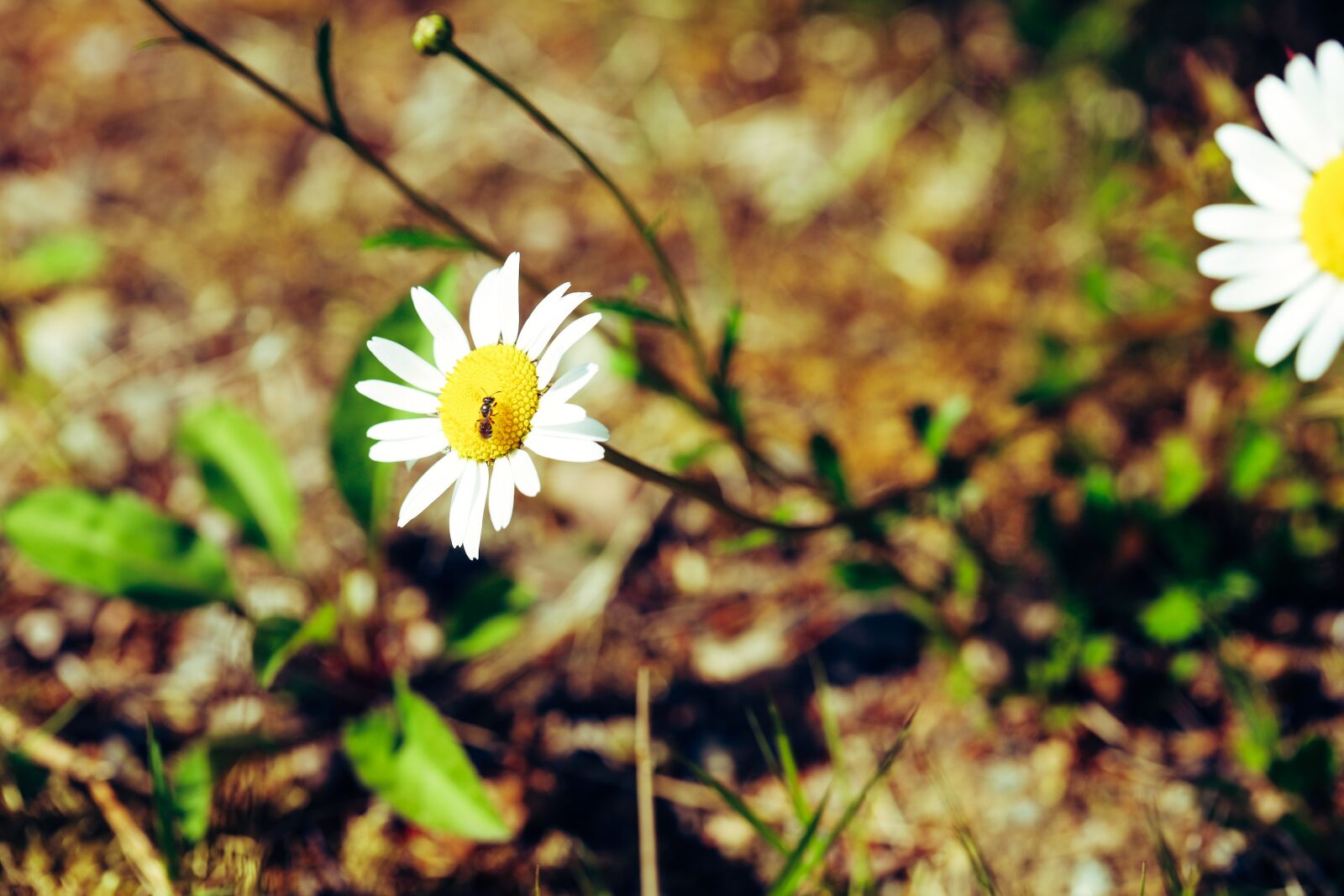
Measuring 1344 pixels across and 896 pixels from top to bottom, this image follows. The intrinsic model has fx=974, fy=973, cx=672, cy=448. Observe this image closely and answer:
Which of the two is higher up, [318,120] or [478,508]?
[318,120]

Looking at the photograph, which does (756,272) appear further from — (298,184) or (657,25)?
(298,184)

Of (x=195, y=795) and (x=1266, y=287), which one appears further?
(x=195, y=795)

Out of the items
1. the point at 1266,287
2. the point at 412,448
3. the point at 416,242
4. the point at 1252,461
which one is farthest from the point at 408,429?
the point at 1252,461

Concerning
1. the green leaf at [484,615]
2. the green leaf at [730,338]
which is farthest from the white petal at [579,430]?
the green leaf at [484,615]

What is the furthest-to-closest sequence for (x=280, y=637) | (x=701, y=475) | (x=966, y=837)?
(x=701, y=475) < (x=280, y=637) < (x=966, y=837)

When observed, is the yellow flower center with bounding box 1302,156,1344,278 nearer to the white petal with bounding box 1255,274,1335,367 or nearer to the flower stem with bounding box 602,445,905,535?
the white petal with bounding box 1255,274,1335,367

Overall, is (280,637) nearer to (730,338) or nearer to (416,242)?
(416,242)

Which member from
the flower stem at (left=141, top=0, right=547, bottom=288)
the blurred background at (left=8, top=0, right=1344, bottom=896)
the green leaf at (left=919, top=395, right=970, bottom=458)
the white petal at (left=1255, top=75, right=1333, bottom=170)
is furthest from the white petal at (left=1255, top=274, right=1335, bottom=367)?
the flower stem at (left=141, top=0, right=547, bottom=288)
